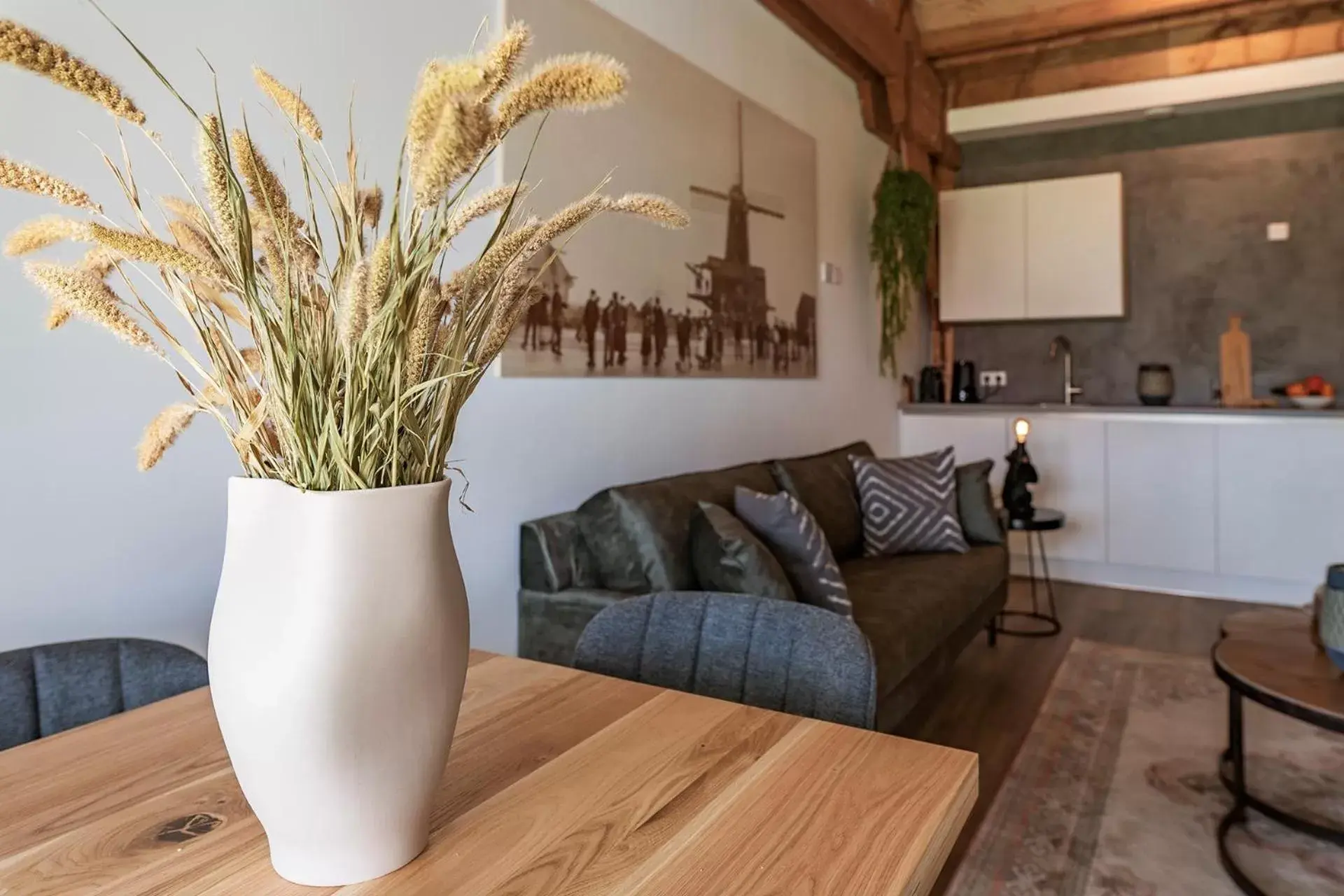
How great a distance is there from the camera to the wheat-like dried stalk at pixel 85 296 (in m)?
0.63

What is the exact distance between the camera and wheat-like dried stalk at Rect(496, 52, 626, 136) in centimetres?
60

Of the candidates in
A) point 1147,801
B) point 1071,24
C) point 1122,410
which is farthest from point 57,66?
point 1071,24

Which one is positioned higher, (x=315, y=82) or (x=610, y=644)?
(x=315, y=82)

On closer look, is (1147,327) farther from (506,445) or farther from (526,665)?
(526,665)

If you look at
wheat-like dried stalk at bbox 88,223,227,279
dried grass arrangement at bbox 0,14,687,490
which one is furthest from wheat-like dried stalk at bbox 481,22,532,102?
wheat-like dried stalk at bbox 88,223,227,279

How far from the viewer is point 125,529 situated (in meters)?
1.50

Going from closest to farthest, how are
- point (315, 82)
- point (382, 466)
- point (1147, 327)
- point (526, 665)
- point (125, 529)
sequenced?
1. point (382, 466)
2. point (526, 665)
3. point (125, 529)
4. point (315, 82)
5. point (1147, 327)

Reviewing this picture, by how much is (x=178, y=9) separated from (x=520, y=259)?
51.8 inches

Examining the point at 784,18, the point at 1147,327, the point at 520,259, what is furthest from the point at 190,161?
the point at 1147,327

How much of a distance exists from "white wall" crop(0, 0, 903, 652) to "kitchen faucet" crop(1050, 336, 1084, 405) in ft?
11.5

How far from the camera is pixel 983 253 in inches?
209

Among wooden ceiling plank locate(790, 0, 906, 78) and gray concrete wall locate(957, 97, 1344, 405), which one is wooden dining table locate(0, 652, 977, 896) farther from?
gray concrete wall locate(957, 97, 1344, 405)

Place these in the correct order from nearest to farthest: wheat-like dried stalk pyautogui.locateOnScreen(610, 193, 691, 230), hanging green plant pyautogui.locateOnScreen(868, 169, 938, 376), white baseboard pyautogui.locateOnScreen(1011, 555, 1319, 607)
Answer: wheat-like dried stalk pyautogui.locateOnScreen(610, 193, 691, 230) < white baseboard pyautogui.locateOnScreen(1011, 555, 1319, 607) < hanging green plant pyautogui.locateOnScreen(868, 169, 938, 376)

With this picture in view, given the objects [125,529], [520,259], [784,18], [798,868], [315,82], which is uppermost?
[784,18]
